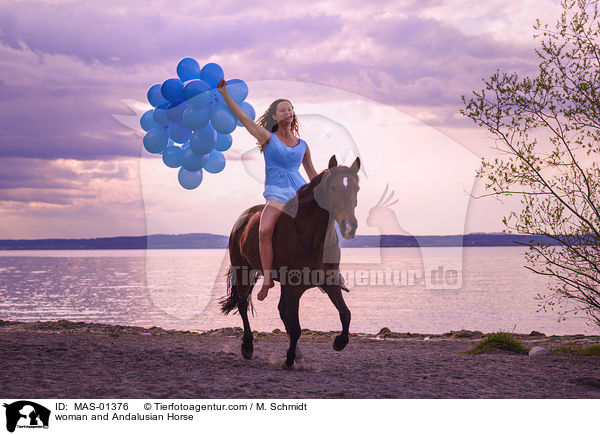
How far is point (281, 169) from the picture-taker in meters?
7.53

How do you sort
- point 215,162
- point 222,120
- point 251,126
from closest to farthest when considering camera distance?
point 251,126, point 222,120, point 215,162

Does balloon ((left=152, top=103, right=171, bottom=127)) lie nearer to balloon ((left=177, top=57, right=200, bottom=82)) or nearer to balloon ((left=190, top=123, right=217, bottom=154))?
balloon ((left=177, top=57, right=200, bottom=82))

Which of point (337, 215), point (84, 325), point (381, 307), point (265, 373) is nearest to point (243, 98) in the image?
point (337, 215)

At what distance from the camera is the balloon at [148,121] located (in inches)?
360

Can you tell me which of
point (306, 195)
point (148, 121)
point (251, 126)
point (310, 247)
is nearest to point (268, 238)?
point (310, 247)

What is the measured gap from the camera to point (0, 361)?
7.87 m

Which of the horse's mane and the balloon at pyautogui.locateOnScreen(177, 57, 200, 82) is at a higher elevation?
the balloon at pyautogui.locateOnScreen(177, 57, 200, 82)

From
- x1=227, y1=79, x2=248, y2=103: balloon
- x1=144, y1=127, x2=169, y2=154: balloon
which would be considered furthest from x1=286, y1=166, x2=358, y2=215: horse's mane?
x1=144, y1=127, x2=169, y2=154: balloon

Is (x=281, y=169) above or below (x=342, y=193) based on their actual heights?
above

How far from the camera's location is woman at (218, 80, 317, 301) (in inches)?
288

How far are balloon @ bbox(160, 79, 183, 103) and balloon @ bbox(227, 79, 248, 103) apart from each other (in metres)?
0.81

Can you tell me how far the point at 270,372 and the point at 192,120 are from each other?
3833 millimetres

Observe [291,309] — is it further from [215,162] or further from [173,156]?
[173,156]

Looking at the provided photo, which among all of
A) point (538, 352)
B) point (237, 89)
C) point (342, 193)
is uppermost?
point (237, 89)
